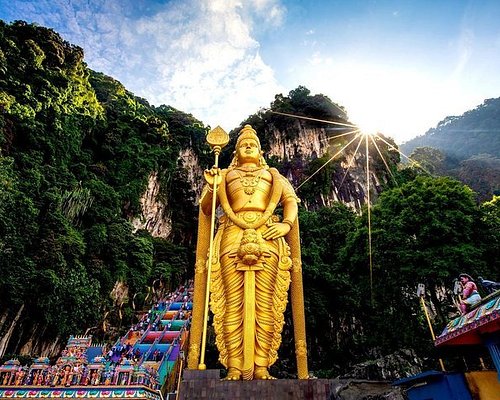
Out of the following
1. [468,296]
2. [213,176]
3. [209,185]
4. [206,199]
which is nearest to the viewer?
[213,176]

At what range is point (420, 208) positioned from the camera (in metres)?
8.11

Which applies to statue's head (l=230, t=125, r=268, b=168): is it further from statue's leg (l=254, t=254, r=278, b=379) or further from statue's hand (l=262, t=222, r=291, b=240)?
statue's leg (l=254, t=254, r=278, b=379)

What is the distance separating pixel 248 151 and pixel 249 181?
0.51m

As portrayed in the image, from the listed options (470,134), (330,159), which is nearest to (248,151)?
(330,159)

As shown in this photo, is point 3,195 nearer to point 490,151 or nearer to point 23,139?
point 23,139

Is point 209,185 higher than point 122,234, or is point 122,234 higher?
point 122,234

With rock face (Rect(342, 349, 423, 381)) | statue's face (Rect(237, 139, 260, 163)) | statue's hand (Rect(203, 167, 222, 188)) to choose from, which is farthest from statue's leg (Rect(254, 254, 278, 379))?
rock face (Rect(342, 349, 423, 381))

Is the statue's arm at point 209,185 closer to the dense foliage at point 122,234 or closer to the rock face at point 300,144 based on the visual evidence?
the dense foliage at point 122,234

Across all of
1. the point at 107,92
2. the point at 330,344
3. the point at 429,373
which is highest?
the point at 107,92

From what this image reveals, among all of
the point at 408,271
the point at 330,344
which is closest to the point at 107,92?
the point at 330,344

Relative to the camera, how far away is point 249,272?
357cm

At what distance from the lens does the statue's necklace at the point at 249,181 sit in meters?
4.00

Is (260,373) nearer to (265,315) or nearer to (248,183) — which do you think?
(265,315)

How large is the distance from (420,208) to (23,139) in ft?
47.6
